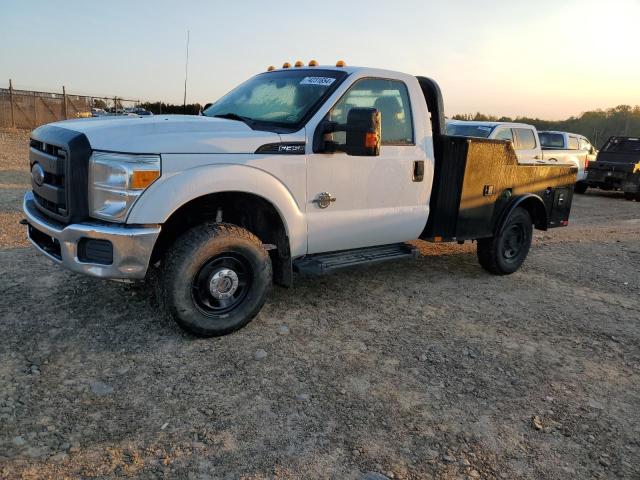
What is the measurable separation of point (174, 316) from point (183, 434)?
3.45ft

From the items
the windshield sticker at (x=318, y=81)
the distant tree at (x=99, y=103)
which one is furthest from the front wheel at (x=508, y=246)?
the distant tree at (x=99, y=103)

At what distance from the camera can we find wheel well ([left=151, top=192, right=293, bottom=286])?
3818 millimetres

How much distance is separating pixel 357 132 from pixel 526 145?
8.65 m

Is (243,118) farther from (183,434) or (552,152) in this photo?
(552,152)

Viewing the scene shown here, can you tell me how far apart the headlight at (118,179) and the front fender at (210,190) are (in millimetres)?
54

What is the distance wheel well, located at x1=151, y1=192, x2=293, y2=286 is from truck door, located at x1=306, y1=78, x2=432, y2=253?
26 cm

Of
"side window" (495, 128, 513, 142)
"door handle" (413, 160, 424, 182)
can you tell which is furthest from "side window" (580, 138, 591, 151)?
"door handle" (413, 160, 424, 182)

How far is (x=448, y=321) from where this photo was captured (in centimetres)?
450

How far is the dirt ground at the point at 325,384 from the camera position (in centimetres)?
259

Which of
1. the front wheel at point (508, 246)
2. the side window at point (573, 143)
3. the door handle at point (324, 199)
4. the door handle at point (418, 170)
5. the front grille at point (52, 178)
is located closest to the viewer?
the front grille at point (52, 178)

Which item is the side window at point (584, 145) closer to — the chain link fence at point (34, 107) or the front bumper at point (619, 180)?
the front bumper at point (619, 180)

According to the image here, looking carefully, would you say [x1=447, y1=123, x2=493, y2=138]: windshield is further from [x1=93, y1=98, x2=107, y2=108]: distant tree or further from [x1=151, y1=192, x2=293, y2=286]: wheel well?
[x1=93, y1=98, x2=107, y2=108]: distant tree

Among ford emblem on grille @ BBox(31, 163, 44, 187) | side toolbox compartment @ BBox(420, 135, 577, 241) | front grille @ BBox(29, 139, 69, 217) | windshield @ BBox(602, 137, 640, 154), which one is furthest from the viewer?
windshield @ BBox(602, 137, 640, 154)

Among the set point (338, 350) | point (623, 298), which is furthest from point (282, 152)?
point (623, 298)
